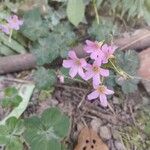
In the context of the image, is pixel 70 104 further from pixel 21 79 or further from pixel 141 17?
pixel 141 17

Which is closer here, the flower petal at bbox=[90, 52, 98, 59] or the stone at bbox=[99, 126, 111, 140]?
the flower petal at bbox=[90, 52, 98, 59]

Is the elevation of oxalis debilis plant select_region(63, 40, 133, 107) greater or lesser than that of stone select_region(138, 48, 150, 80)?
lesser

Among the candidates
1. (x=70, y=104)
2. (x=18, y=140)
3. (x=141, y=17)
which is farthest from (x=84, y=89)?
(x=141, y=17)

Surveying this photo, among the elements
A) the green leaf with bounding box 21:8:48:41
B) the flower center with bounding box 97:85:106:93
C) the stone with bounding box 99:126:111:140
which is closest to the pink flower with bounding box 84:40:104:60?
the flower center with bounding box 97:85:106:93

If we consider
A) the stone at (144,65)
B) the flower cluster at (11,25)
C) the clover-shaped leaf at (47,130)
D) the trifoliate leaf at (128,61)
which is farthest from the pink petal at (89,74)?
the flower cluster at (11,25)

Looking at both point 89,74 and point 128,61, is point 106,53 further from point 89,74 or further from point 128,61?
point 128,61

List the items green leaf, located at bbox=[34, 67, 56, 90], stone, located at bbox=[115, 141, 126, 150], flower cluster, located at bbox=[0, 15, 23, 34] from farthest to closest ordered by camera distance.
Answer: flower cluster, located at bbox=[0, 15, 23, 34]
green leaf, located at bbox=[34, 67, 56, 90]
stone, located at bbox=[115, 141, 126, 150]

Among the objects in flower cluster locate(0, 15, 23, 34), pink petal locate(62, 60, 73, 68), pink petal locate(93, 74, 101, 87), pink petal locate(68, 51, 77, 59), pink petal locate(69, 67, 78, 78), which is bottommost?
pink petal locate(93, 74, 101, 87)

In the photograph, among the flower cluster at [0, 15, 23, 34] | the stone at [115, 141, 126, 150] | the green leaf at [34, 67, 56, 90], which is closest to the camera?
the stone at [115, 141, 126, 150]

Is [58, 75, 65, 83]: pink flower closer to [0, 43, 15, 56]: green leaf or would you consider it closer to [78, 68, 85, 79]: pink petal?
[78, 68, 85, 79]: pink petal
